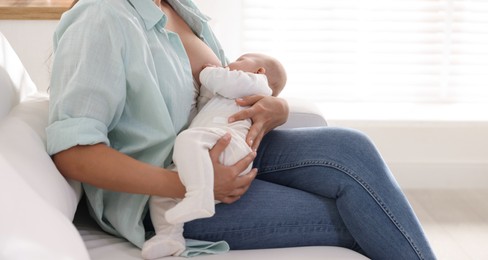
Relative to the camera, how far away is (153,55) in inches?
66.1

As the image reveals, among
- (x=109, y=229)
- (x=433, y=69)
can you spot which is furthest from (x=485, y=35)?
(x=109, y=229)

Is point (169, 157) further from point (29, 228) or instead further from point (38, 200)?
point (29, 228)

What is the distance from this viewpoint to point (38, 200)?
1.14 metres

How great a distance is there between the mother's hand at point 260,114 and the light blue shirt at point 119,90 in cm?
13

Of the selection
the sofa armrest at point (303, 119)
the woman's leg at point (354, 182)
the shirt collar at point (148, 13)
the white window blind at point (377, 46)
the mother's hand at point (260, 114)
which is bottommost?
the white window blind at point (377, 46)

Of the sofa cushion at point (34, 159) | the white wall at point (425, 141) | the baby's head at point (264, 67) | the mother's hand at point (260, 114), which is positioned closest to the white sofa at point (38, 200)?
the sofa cushion at point (34, 159)

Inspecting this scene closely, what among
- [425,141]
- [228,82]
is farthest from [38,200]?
[425,141]

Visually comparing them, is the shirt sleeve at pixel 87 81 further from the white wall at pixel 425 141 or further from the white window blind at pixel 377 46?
the white window blind at pixel 377 46

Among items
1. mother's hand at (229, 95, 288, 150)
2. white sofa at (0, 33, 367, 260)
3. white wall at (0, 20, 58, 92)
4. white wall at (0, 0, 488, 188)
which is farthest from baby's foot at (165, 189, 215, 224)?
white wall at (0, 0, 488, 188)

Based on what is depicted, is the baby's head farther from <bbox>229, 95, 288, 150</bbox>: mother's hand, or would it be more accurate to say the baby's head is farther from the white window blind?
the white window blind

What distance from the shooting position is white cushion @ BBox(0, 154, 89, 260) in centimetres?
97

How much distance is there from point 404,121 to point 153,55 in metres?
2.01

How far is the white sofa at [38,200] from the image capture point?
1.01 meters

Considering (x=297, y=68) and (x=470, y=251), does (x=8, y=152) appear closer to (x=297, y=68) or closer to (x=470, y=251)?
(x=470, y=251)
